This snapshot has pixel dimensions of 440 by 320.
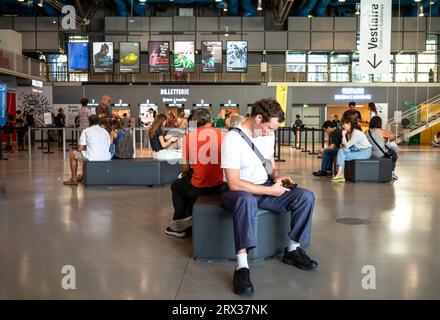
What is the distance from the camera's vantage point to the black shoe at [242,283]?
364 centimetres

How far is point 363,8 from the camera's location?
1134 cm

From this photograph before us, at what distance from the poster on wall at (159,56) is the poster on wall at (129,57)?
74 cm

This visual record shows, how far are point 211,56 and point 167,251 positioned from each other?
22.3m

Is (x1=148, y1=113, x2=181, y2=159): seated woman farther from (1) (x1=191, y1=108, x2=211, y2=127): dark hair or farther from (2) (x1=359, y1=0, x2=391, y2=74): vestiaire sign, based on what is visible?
(2) (x1=359, y1=0, x2=391, y2=74): vestiaire sign

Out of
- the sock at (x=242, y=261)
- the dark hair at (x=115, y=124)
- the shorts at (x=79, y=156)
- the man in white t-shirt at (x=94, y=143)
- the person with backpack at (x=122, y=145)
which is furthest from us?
the dark hair at (x=115, y=124)

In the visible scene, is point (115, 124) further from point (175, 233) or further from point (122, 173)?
point (175, 233)

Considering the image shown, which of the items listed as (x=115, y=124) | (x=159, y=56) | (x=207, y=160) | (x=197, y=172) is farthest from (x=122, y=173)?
(x=159, y=56)

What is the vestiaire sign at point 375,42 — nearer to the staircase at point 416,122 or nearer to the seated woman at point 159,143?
the seated woman at point 159,143

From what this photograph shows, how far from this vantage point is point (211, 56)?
26.3 m

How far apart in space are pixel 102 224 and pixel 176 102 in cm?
2355

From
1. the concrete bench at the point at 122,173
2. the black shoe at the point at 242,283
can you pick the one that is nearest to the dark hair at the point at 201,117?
the black shoe at the point at 242,283

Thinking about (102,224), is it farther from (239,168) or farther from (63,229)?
(239,168)

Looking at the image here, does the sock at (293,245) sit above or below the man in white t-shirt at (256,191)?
below

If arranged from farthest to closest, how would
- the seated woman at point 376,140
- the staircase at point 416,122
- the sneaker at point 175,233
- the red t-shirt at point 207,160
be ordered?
the staircase at point 416,122
the seated woman at point 376,140
the sneaker at point 175,233
the red t-shirt at point 207,160
